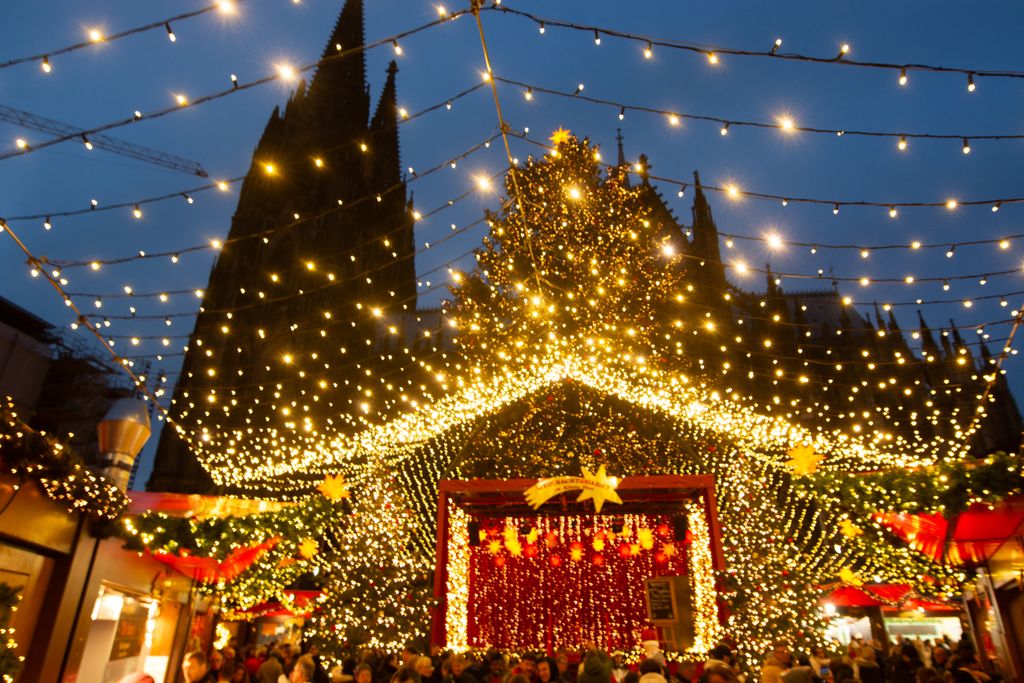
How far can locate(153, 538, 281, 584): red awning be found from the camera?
859 centimetres

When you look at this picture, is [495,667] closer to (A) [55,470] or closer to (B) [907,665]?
(A) [55,470]

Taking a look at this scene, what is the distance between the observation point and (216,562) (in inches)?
342

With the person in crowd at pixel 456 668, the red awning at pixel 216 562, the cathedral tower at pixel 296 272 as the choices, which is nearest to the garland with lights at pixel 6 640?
the red awning at pixel 216 562

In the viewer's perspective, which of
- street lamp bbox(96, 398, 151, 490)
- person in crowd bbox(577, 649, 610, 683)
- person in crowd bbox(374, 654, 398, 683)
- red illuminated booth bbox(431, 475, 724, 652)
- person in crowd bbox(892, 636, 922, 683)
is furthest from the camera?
red illuminated booth bbox(431, 475, 724, 652)

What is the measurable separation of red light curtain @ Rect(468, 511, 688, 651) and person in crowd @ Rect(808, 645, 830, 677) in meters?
2.37

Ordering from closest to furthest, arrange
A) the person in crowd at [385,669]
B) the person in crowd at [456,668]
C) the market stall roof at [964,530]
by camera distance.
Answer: the person in crowd at [456,668] < the person in crowd at [385,669] < the market stall roof at [964,530]

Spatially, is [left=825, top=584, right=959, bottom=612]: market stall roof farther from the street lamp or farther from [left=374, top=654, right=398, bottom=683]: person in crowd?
the street lamp

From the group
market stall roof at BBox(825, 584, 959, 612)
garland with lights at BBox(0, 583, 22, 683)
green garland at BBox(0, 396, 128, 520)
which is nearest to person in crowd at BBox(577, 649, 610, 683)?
garland with lights at BBox(0, 583, 22, 683)

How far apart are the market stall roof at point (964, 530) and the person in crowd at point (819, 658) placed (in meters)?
2.03

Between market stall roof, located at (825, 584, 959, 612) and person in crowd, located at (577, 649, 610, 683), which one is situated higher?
market stall roof, located at (825, 584, 959, 612)

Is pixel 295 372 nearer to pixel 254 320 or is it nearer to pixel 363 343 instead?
pixel 363 343

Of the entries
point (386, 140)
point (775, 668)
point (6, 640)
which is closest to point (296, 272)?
point (386, 140)

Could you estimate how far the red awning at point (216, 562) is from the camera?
8594 millimetres

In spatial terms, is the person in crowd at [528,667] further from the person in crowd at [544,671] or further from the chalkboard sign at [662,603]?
the chalkboard sign at [662,603]
